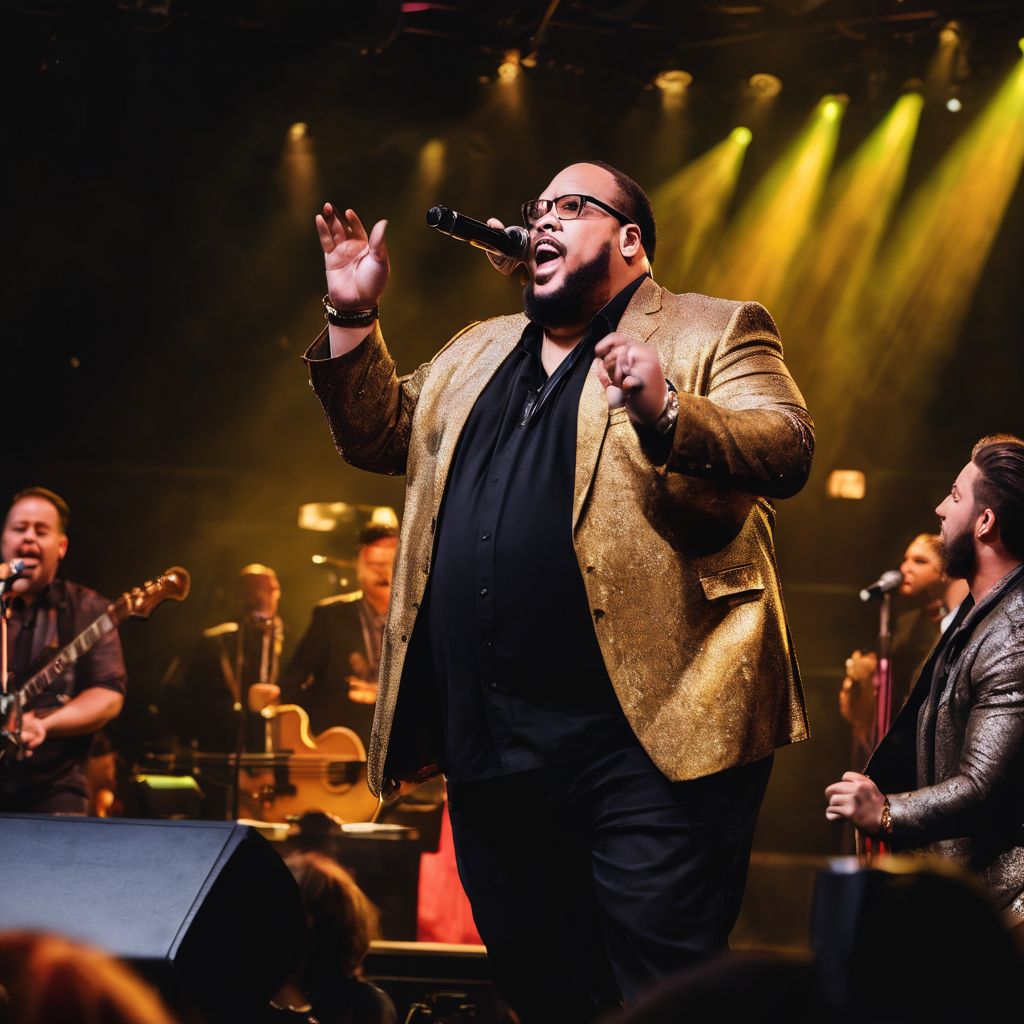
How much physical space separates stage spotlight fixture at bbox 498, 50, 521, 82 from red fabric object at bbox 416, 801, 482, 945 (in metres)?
4.69

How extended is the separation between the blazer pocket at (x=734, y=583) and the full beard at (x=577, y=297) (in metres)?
0.62

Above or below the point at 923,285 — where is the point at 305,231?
above

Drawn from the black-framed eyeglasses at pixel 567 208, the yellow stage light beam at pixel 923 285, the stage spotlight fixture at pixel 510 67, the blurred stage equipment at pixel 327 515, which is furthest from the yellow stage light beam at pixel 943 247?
the black-framed eyeglasses at pixel 567 208

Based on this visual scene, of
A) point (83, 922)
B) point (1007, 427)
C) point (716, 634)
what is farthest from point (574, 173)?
point (1007, 427)

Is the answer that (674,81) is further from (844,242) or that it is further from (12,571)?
(12,571)

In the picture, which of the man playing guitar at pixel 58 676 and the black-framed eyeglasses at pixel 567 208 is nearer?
the black-framed eyeglasses at pixel 567 208

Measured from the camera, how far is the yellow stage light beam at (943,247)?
795cm

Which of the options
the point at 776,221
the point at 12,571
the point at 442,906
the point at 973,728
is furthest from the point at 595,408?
the point at 776,221

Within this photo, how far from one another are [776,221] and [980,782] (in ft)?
21.0

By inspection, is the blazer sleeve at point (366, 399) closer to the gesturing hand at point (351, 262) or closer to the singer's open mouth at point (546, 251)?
the gesturing hand at point (351, 262)

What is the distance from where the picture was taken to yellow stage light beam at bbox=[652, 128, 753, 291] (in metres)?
8.33

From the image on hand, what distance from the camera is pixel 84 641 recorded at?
5.83 metres

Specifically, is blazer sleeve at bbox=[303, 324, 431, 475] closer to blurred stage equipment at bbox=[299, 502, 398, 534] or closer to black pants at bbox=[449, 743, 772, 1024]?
black pants at bbox=[449, 743, 772, 1024]

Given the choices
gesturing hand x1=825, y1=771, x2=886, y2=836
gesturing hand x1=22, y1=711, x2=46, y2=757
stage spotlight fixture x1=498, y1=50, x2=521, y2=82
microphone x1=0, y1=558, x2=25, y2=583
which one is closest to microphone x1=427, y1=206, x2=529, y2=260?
gesturing hand x1=825, y1=771, x2=886, y2=836
